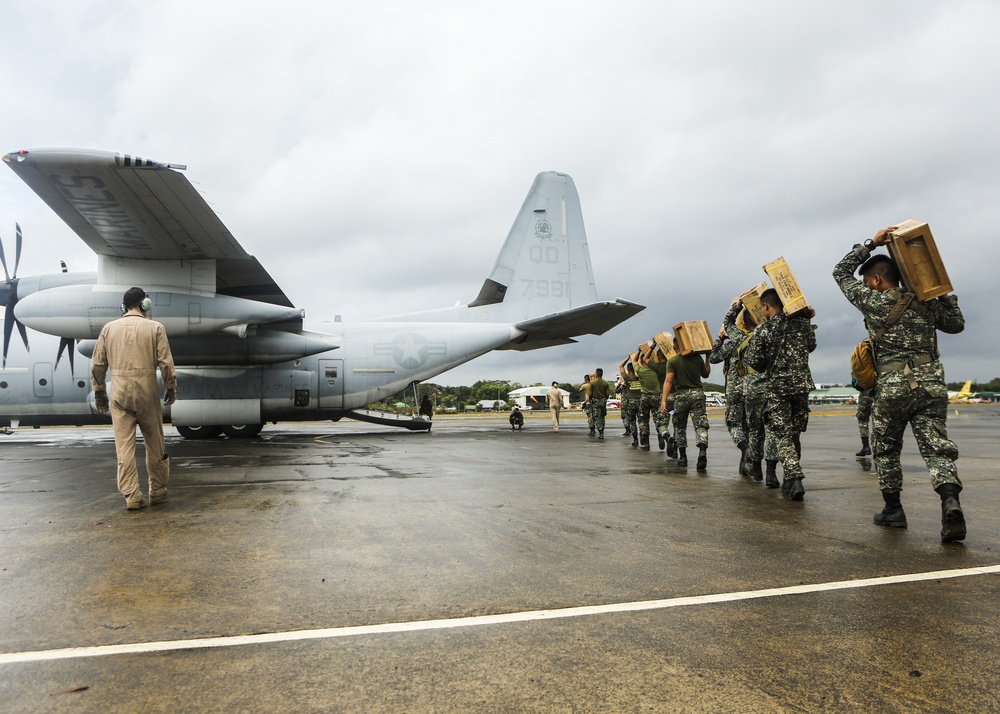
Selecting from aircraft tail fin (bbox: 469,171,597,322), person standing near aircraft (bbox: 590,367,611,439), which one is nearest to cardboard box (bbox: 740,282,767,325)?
person standing near aircraft (bbox: 590,367,611,439)

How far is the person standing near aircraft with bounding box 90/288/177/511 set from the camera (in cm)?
580

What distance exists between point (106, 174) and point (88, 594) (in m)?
10.3

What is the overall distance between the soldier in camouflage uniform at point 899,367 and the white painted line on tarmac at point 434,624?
1494mm

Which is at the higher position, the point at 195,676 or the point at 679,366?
the point at 679,366

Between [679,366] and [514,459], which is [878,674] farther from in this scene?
[514,459]

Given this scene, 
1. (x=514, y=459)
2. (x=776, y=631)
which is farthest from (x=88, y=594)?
(x=514, y=459)

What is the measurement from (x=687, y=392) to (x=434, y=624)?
289 inches

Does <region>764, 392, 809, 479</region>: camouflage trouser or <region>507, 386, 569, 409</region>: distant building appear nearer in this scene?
<region>764, 392, 809, 479</region>: camouflage trouser

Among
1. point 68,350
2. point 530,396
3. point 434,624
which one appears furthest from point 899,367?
point 530,396

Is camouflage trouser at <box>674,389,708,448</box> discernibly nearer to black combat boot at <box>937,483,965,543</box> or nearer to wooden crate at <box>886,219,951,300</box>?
wooden crate at <box>886,219,951,300</box>

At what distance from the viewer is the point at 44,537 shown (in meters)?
4.33

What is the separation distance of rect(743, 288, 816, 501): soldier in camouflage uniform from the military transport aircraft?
904 cm

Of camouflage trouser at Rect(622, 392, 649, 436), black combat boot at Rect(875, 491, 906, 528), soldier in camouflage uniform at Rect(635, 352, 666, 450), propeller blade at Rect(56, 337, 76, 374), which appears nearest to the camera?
black combat boot at Rect(875, 491, 906, 528)

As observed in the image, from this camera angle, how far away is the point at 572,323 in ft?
58.5
